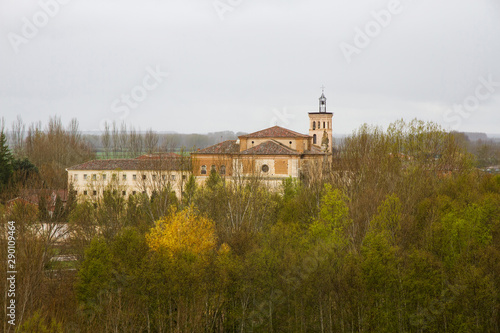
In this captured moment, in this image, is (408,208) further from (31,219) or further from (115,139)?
(115,139)

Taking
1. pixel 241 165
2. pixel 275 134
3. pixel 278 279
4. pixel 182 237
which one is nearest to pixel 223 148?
pixel 275 134

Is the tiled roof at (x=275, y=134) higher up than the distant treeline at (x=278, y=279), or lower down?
higher up

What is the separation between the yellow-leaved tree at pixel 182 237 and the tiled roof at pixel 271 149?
87.6 ft

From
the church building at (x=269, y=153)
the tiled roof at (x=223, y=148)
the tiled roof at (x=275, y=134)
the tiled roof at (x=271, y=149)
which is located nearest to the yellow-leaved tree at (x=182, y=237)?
the church building at (x=269, y=153)

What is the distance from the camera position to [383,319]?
17.8m

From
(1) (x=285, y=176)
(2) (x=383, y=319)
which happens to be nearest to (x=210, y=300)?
(2) (x=383, y=319)

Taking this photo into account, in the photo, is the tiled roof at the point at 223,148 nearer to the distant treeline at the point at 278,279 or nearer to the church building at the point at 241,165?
the church building at the point at 241,165

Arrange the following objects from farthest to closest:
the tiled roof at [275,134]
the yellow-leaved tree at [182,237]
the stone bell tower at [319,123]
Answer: the stone bell tower at [319,123], the tiled roof at [275,134], the yellow-leaved tree at [182,237]

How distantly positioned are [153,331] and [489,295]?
11.2 metres

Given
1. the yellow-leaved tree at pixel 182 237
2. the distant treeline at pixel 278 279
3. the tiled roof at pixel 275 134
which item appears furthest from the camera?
the tiled roof at pixel 275 134

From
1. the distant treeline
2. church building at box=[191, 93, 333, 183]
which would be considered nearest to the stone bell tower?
church building at box=[191, 93, 333, 183]

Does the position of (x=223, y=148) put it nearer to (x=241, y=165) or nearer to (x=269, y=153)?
(x=269, y=153)

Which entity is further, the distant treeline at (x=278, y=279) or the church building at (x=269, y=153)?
the church building at (x=269, y=153)

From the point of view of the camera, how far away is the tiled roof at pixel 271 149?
165 ft
